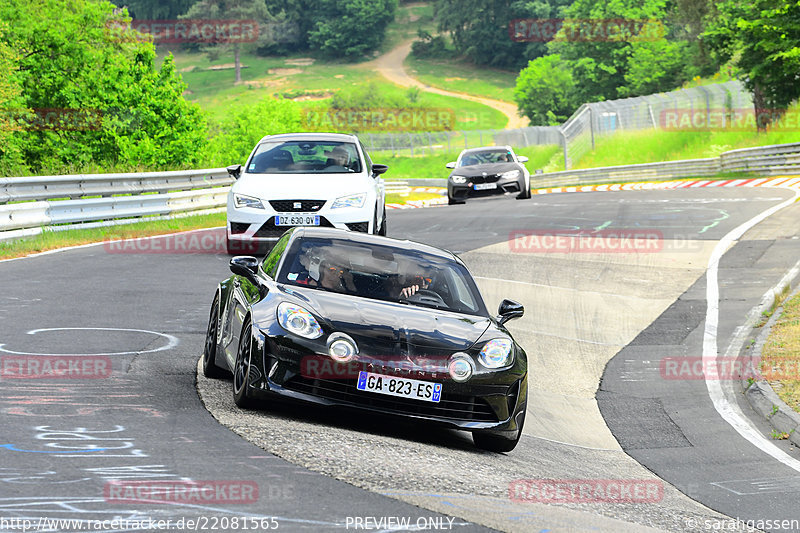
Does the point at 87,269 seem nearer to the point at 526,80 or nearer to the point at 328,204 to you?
the point at 328,204

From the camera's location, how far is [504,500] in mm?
5953

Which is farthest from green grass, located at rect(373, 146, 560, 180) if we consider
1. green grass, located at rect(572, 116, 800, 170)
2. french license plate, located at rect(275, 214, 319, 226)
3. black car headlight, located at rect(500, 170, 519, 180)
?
french license plate, located at rect(275, 214, 319, 226)

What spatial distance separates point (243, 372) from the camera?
7383 millimetres

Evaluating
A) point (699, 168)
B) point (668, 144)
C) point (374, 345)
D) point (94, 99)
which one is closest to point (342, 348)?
point (374, 345)

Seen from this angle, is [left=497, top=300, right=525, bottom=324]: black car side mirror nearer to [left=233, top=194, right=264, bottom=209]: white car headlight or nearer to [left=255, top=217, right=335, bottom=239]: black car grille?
[left=255, top=217, right=335, bottom=239]: black car grille

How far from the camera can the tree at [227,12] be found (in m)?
161

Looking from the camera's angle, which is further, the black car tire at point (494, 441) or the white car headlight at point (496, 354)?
the black car tire at point (494, 441)

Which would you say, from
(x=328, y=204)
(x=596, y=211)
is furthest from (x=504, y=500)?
(x=596, y=211)

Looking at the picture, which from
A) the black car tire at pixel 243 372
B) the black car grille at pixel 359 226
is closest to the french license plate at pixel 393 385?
the black car tire at pixel 243 372

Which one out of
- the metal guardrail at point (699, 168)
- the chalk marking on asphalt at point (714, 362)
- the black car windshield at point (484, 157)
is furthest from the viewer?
the metal guardrail at point (699, 168)

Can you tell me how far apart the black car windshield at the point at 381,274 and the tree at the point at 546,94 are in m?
111

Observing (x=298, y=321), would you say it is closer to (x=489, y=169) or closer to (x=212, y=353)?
(x=212, y=353)

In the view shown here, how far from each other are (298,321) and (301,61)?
163 m

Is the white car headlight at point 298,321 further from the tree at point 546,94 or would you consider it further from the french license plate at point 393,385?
the tree at point 546,94
